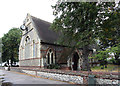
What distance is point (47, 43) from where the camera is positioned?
21266mm

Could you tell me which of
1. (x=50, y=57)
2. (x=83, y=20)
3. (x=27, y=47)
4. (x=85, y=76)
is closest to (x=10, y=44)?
(x=27, y=47)

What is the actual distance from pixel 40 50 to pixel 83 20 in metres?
10.1

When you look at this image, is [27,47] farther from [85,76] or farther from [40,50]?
[85,76]

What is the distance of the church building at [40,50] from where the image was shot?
66.7 feet

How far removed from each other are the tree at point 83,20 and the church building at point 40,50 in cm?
667

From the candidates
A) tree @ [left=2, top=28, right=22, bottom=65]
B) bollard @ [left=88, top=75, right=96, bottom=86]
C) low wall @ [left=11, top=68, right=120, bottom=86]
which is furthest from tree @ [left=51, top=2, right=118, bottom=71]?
tree @ [left=2, top=28, right=22, bottom=65]

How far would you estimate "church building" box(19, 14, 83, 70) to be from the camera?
20.3 metres

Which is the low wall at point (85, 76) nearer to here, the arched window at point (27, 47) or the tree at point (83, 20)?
the tree at point (83, 20)

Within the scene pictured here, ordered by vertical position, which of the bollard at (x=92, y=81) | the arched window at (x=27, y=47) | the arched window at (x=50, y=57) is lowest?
the bollard at (x=92, y=81)

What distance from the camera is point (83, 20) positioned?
1307 cm

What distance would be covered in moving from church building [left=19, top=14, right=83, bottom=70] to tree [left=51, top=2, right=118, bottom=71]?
6.67 m

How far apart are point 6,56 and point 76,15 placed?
113ft

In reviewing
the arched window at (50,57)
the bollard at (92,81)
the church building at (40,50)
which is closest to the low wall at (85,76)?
the bollard at (92,81)

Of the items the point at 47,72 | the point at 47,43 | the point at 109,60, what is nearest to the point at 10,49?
the point at 47,43
